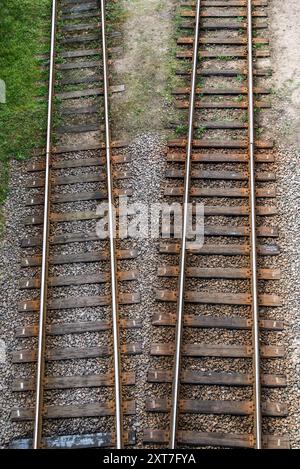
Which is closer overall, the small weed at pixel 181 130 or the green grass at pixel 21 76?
the small weed at pixel 181 130

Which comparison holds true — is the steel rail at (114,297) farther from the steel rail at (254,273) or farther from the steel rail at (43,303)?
the steel rail at (254,273)

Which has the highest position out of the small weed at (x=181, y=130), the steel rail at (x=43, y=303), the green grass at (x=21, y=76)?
the green grass at (x=21, y=76)

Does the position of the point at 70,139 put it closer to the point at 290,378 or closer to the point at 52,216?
the point at 52,216

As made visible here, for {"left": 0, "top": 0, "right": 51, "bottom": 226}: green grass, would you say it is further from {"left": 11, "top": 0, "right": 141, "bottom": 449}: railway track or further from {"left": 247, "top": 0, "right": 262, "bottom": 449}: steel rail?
{"left": 247, "top": 0, "right": 262, "bottom": 449}: steel rail

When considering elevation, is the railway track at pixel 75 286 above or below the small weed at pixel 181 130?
below

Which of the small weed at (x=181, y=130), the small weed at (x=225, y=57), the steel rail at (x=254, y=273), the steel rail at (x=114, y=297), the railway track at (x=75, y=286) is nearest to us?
the steel rail at (x=254, y=273)

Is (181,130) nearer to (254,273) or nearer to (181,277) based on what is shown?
(181,277)

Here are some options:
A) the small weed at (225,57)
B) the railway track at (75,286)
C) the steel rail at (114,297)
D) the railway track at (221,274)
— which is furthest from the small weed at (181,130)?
the small weed at (225,57)
